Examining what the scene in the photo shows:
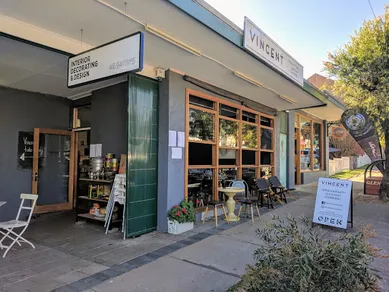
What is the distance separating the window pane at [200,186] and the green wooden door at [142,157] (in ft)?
3.20

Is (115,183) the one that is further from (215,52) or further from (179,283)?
(215,52)

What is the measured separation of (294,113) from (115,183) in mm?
8753

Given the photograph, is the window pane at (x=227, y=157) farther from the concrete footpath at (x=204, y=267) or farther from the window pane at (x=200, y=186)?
the concrete footpath at (x=204, y=267)

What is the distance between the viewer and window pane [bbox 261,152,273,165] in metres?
9.05

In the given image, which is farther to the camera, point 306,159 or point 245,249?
point 306,159

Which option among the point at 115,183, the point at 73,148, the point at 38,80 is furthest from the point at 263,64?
the point at 73,148

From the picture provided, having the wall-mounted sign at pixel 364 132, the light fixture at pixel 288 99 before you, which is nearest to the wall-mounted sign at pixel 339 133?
the wall-mounted sign at pixel 364 132

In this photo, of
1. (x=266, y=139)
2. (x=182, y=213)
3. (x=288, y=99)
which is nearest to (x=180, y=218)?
(x=182, y=213)

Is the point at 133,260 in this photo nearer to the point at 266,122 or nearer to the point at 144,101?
the point at 144,101

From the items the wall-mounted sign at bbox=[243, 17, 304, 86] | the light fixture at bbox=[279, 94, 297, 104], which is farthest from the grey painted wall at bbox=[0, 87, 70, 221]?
the light fixture at bbox=[279, 94, 297, 104]

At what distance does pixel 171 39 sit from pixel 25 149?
4393 mm

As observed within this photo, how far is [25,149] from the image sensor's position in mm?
6363

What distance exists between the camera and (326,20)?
805 centimetres

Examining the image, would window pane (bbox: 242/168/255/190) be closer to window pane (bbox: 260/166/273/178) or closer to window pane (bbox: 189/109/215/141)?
window pane (bbox: 260/166/273/178)
